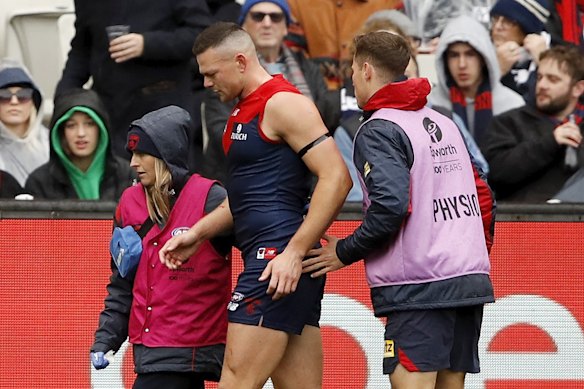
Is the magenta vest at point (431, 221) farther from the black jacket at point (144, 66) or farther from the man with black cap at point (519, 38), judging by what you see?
the man with black cap at point (519, 38)

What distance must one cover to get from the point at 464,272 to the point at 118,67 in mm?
3638

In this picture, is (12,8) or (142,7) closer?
(142,7)

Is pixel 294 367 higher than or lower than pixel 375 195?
lower

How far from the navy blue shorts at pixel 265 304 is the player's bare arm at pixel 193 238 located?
0.19 meters

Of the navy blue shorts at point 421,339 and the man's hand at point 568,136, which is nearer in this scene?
the navy blue shorts at point 421,339

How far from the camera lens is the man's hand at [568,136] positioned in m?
8.81

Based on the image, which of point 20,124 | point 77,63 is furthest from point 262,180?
point 77,63

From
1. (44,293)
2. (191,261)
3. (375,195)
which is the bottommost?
(44,293)

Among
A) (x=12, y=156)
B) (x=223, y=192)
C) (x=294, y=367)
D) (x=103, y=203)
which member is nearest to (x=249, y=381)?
(x=294, y=367)

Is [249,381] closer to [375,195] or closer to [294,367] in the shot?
[294,367]

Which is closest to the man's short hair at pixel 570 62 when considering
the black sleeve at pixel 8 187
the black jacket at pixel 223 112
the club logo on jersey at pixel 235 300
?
the black jacket at pixel 223 112

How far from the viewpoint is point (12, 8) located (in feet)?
34.9

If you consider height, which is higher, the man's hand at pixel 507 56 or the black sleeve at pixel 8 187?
the man's hand at pixel 507 56

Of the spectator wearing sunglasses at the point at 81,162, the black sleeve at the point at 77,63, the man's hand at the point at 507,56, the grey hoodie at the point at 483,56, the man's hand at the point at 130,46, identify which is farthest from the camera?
the man's hand at the point at 507,56
